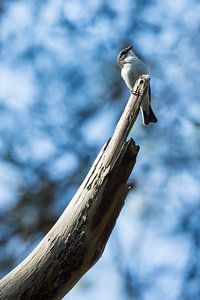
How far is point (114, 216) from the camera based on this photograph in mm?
1499

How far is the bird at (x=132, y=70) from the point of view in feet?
11.5

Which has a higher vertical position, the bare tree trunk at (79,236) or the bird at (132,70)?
the bird at (132,70)

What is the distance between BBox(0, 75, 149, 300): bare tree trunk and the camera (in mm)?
1425

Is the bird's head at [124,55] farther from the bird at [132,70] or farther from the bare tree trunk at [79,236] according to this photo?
the bare tree trunk at [79,236]

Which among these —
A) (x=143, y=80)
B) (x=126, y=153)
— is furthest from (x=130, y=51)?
(x=126, y=153)

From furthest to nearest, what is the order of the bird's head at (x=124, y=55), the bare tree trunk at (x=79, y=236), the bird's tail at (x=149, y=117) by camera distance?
the bird's head at (x=124, y=55), the bird's tail at (x=149, y=117), the bare tree trunk at (x=79, y=236)

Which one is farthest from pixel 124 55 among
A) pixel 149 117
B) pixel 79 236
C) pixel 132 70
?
pixel 79 236

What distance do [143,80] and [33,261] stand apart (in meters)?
0.79

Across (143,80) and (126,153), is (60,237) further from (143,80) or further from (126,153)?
(143,80)

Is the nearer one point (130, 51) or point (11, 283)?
point (11, 283)

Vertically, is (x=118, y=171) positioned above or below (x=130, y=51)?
below

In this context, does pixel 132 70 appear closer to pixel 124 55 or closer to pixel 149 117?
pixel 124 55

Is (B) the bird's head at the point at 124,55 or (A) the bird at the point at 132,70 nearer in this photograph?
(A) the bird at the point at 132,70

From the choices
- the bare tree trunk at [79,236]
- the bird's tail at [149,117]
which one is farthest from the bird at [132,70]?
the bare tree trunk at [79,236]
